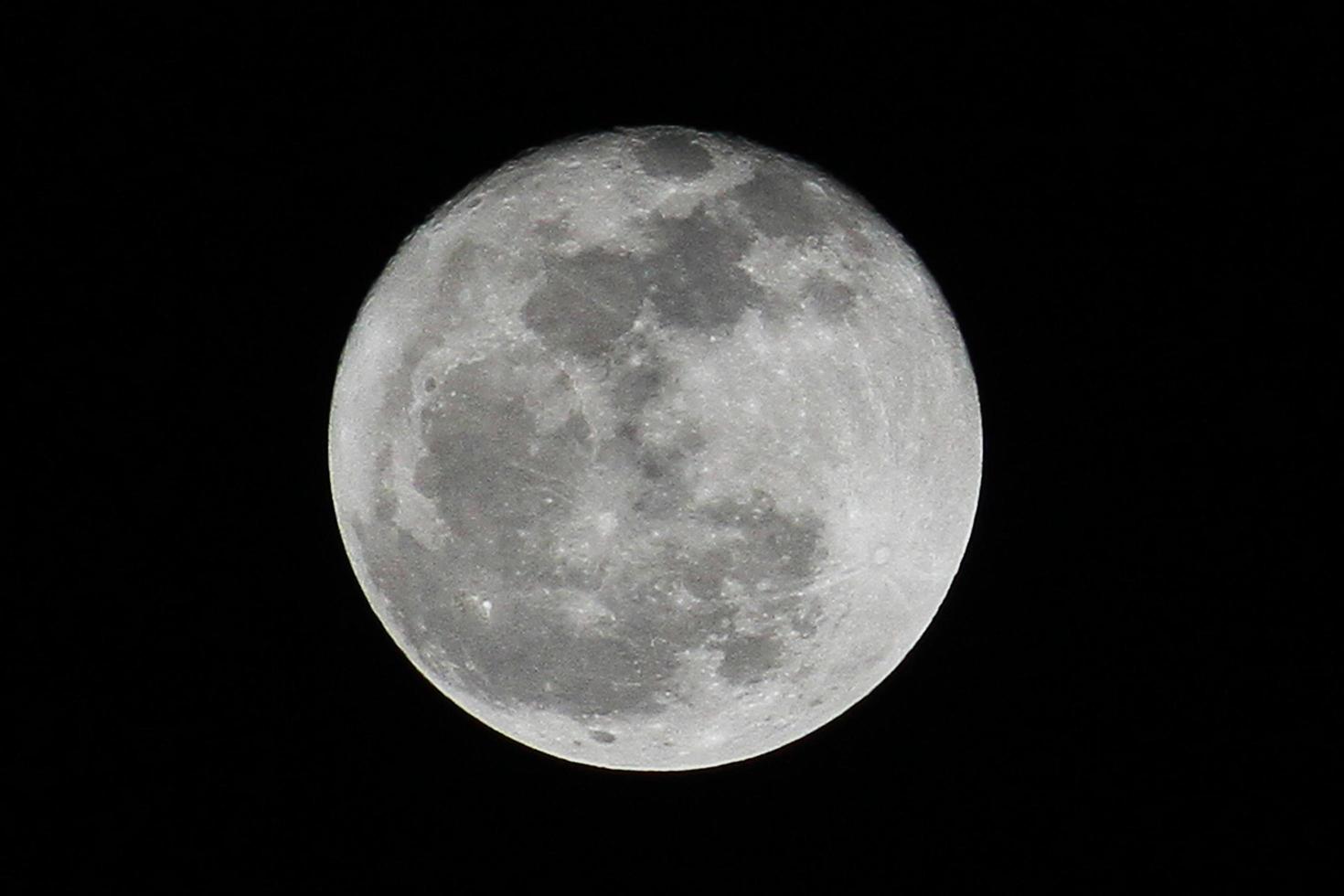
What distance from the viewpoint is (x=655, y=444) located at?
375 centimetres

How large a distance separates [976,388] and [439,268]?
1739mm

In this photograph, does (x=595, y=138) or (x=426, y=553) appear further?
(x=595, y=138)

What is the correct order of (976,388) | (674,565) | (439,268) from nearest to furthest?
1. (674,565)
2. (439,268)
3. (976,388)

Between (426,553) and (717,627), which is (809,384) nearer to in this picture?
(717,627)

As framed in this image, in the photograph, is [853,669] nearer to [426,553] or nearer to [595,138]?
[426,553]

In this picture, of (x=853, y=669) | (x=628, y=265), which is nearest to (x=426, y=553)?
(x=628, y=265)

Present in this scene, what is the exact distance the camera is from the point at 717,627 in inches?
155

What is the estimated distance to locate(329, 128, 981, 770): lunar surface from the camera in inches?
149

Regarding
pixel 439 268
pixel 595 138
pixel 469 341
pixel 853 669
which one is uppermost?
pixel 595 138

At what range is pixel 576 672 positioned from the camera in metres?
4.01

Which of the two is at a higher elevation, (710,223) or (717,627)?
(710,223)

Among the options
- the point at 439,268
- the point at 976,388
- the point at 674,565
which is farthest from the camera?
the point at 976,388

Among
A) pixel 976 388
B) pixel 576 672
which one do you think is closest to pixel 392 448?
pixel 576 672

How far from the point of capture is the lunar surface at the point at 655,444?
149 inches
